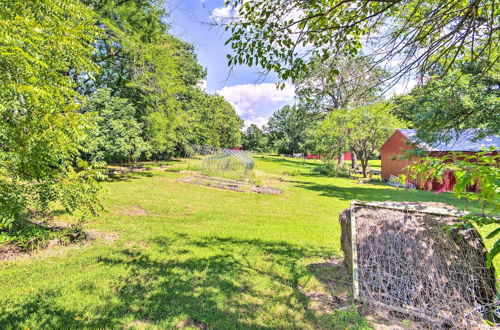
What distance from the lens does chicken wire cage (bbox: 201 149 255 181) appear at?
1642 cm

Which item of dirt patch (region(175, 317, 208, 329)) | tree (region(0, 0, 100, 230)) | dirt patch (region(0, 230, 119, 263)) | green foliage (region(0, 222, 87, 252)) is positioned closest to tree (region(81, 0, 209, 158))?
green foliage (region(0, 222, 87, 252))

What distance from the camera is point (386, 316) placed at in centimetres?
282

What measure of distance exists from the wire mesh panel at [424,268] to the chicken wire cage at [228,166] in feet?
42.5

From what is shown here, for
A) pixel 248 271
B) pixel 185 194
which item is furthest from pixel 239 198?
pixel 248 271

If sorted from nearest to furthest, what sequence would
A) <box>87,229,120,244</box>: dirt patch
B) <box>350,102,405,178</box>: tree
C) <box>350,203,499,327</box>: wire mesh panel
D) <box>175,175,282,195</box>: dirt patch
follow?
<box>350,203,499,327</box>: wire mesh panel → <box>87,229,120,244</box>: dirt patch → <box>175,175,282,195</box>: dirt patch → <box>350,102,405,178</box>: tree

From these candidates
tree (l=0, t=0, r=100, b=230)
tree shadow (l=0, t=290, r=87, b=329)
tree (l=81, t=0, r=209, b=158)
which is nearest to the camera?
tree (l=0, t=0, r=100, b=230)

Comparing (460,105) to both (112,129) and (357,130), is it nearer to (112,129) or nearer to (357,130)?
(112,129)

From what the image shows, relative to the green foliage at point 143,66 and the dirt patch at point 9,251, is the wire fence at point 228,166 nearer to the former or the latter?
the green foliage at point 143,66

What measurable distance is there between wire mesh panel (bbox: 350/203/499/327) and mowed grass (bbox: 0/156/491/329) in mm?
604

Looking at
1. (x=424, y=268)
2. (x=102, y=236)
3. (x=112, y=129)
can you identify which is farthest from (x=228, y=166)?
(x=424, y=268)

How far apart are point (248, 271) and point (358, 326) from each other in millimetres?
2137

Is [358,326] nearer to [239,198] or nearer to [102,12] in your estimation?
[239,198]

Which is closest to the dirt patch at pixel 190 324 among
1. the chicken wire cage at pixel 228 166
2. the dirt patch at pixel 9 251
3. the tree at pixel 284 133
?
the dirt patch at pixel 9 251

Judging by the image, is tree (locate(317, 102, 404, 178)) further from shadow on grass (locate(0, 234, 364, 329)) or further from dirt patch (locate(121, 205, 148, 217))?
dirt patch (locate(121, 205, 148, 217))
